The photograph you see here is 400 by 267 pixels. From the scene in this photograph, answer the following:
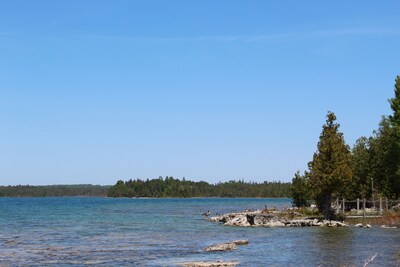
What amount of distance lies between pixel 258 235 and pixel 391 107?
115 feet

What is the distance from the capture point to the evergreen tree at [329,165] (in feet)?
200

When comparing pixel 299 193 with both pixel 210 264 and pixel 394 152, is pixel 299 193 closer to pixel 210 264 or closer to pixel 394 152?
pixel 394 152

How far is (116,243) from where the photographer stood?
46.3 metres

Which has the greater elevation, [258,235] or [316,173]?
[316,173]

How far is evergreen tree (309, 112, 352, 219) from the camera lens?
61062 mm

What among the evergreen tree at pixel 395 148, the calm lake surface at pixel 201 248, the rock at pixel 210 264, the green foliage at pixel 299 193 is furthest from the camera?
the green foliage at pixel 299 193

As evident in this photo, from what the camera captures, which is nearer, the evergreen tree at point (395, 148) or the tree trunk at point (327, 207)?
the tree trunk at point (327, 207)

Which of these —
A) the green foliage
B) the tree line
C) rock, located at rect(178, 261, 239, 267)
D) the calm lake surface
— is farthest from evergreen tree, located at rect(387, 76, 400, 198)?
rock, located at rect(178, 261, 239, 267)

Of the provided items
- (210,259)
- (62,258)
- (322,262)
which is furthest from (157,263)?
(322,262)

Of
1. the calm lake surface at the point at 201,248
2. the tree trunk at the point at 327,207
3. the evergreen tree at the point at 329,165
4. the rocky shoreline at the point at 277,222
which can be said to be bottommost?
the calm lake surface at the point at 201,248

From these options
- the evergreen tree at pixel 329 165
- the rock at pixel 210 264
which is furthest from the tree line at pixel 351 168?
the rock at pixel 210 264

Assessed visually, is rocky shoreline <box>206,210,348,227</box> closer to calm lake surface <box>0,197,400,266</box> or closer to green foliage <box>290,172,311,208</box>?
calm lake surface <box>0,197,400,266</box>

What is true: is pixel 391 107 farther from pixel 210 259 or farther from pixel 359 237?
pixel 210 259

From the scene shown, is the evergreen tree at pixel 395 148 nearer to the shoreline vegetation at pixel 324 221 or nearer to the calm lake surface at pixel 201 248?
the shoreline vegetation at pixel 324 221
